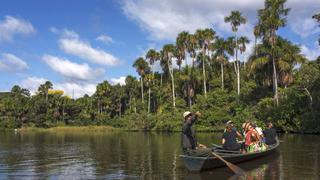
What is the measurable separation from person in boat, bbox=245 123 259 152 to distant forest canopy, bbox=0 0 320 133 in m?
26.7

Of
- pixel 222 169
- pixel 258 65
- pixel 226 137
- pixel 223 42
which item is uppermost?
pixel 223 42

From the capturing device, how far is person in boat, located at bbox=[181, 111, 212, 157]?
1773 centimetres

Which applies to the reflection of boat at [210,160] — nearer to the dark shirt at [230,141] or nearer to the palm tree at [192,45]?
the dark shirt at [230,141]

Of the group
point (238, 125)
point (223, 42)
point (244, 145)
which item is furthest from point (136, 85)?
point (244, 145)

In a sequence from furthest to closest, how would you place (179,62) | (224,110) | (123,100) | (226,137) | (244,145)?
(123,100) < (179,62) < (224,110) < (244,145) < (226,137)

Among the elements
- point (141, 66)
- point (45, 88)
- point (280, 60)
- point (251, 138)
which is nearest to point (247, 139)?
point (251, 138)

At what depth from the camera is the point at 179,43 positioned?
259 feet

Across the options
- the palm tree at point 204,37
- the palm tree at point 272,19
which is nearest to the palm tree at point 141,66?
the palm tree at point 204,37

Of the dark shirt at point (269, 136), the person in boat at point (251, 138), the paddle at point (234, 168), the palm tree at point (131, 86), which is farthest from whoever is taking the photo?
the palm tree at point (131, 86)

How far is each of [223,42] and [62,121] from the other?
46328 mm

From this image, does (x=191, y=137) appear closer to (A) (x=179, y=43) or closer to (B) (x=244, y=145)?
(B) (x=244, y=145)

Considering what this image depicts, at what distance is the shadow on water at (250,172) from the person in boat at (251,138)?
0.86 meters

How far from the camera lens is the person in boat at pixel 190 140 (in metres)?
17.7

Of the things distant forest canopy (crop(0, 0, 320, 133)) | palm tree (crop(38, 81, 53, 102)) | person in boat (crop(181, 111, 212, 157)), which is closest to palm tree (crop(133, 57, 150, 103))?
distant forest canopy (crop(0, 0, 320, 133))
